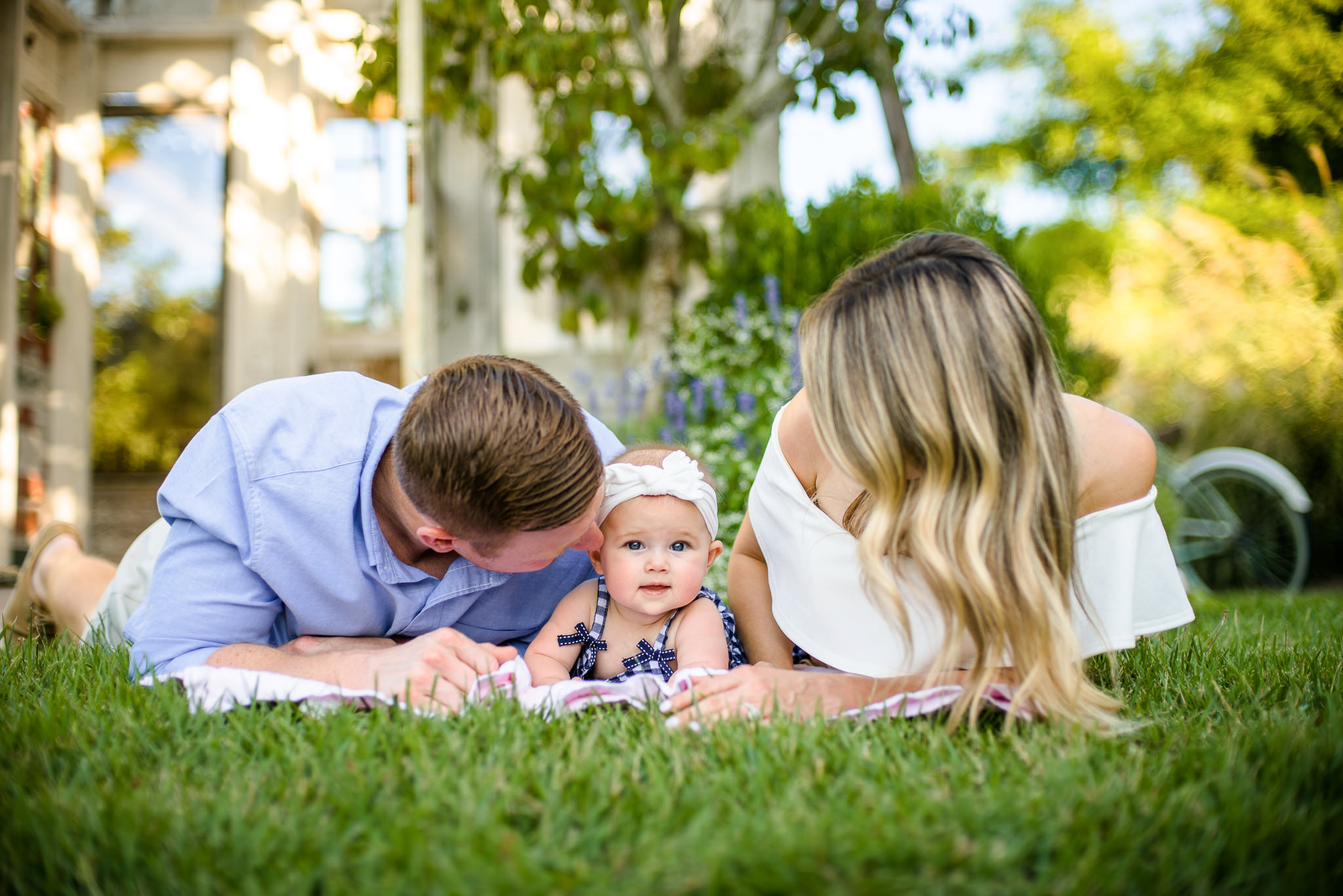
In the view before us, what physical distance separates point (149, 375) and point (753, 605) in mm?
6453

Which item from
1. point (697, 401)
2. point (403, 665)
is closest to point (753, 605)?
point (403, 665)

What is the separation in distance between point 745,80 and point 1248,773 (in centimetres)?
487

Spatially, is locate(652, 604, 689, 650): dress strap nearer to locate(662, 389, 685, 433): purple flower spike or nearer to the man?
the man

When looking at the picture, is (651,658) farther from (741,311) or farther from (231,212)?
(231,212)

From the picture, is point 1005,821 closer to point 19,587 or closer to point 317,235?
point 19,587

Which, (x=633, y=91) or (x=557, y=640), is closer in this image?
(x=557, y=640)

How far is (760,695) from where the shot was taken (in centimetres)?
190

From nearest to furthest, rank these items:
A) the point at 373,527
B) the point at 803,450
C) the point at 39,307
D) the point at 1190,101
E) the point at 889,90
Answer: the point at 373,527 → the point at 803,450 → the point at 39,307 → the point at 889,90 → the point at 1190,101

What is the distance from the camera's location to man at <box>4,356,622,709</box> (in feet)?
6.12

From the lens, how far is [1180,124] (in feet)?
45.6

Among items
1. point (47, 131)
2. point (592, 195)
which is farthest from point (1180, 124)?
point (47, 131)

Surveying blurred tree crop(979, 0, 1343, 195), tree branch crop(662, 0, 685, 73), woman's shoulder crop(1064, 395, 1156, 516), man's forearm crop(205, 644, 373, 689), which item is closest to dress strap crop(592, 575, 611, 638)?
man's forearm crop(205, 644, 373, 689)

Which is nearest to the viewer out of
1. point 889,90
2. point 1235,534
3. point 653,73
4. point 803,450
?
point 803,450

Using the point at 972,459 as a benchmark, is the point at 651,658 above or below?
below
